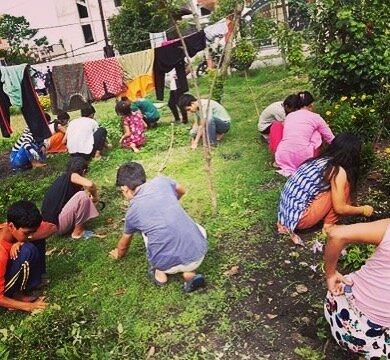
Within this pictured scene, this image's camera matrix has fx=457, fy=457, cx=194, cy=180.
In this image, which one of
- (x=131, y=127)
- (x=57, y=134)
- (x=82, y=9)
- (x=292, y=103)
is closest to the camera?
(x=292, y=103)

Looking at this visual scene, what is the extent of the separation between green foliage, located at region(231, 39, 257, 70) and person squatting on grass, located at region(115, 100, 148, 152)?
16.1ft

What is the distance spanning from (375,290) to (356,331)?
27 cm

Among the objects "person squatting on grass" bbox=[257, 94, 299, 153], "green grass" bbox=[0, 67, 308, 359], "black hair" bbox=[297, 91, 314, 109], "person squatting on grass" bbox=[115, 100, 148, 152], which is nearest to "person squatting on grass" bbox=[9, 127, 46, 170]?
"green grass" bbox=[0, 67, 308, 359]

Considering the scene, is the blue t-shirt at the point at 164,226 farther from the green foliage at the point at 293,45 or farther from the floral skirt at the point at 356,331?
the green foliage at the point at 293,45

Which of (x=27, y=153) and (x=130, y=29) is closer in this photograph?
(x=27, y=153)

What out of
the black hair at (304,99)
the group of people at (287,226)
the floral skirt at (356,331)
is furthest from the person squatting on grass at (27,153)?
the floral skirt at (356,331)

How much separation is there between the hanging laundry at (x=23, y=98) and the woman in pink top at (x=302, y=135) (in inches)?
153

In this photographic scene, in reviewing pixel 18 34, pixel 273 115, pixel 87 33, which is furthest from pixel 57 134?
pixel 87 33

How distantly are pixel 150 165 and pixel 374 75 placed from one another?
10.4 feet

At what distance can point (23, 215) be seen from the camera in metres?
3.26

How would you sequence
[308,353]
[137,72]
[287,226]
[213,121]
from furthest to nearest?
[137,72], [213,121], [287,226], [308,353]

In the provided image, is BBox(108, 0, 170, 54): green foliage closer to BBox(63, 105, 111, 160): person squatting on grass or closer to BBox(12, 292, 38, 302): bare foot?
BBox(63, 105, 111, 160): person squatting on grass

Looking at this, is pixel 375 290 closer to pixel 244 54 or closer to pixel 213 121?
pixel 213 121

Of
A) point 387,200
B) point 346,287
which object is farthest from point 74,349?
point 387,200
